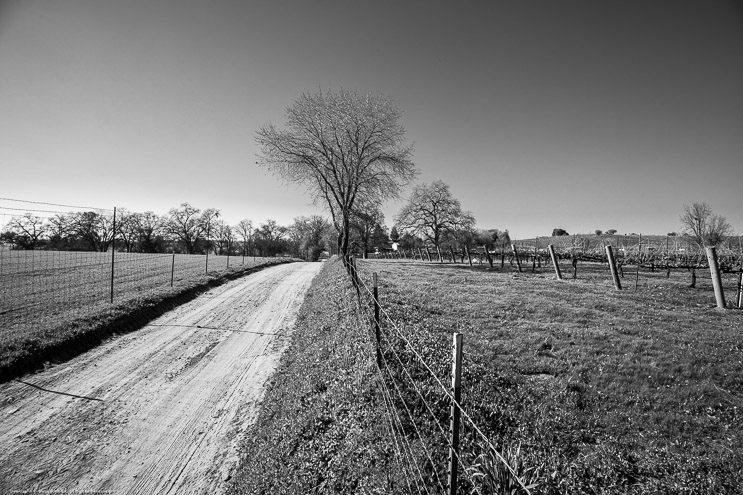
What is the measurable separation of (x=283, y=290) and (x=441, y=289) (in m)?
10.4

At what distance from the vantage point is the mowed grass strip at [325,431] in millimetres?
3617

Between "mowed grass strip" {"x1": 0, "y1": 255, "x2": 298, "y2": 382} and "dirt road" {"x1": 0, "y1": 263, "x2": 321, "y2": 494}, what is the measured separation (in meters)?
0.64

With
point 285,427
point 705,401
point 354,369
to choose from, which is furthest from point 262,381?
point 705,401

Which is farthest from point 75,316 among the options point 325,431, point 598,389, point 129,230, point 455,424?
point 129,230

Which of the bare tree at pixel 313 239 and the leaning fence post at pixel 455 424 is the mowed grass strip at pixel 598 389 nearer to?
the leaning fence post at pixel 455 424

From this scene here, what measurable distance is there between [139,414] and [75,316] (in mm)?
7374

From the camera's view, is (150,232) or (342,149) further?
(150,232)

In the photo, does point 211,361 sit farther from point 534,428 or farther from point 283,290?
point 283,290

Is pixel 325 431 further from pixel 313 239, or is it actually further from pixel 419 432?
pixel 313 239

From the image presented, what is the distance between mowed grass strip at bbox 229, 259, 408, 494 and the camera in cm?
362

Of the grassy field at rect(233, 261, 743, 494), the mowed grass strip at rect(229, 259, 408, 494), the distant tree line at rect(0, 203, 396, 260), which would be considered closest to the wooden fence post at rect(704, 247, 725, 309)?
the grassy field at rect(233, 261, 743, 494)

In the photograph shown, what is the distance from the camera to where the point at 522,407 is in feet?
15.4

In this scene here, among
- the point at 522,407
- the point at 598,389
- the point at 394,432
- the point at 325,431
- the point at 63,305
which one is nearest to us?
the point at 394,432

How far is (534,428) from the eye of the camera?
4172 millimetres
